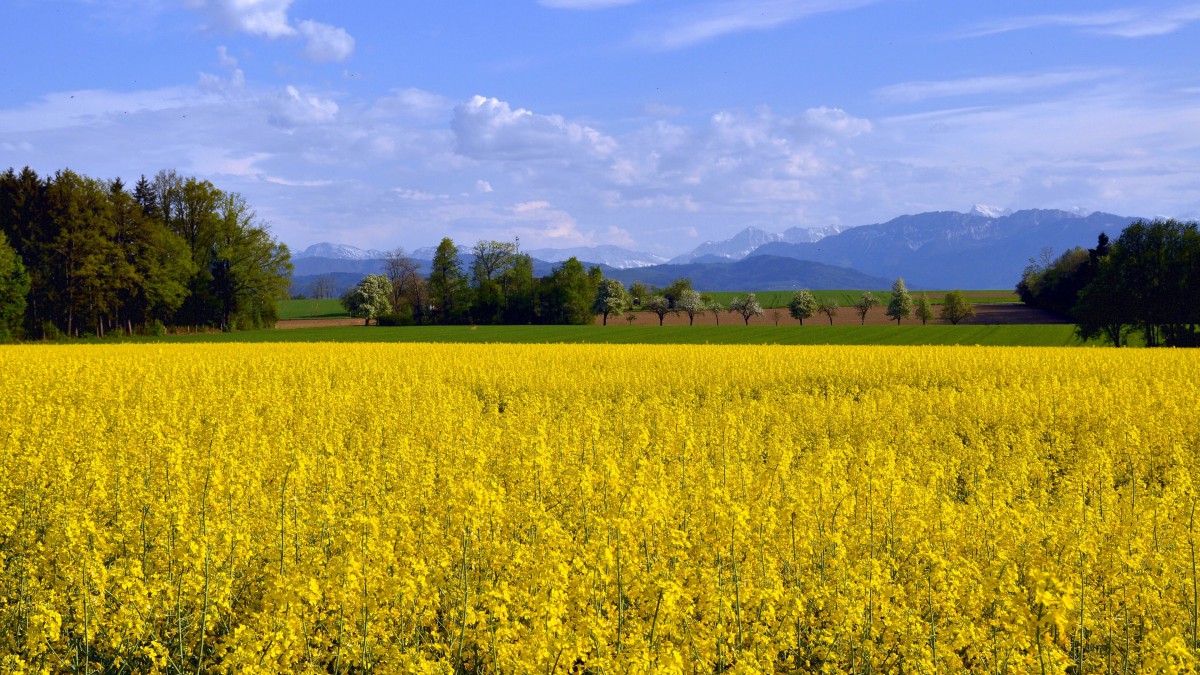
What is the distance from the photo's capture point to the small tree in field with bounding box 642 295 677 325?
118812 millimetres

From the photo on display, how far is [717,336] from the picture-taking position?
67312 mm

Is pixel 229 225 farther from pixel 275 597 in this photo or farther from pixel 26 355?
pixel 275 597

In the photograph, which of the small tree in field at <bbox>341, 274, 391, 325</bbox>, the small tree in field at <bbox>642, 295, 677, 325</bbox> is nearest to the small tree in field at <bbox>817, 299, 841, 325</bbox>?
the small tree in field at <bbox>642, 295, 677, 325</bbox>

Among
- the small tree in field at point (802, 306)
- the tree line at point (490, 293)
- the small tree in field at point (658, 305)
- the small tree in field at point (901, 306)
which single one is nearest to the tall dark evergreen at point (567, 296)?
the tree line at point (490, 293)

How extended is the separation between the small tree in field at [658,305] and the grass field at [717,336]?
135ft

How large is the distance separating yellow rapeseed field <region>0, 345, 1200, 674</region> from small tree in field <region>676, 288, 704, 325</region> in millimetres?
102872

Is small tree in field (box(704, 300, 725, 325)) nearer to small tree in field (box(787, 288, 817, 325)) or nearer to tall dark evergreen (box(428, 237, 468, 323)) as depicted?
small tree in field (box(787, 288, 817, 325))

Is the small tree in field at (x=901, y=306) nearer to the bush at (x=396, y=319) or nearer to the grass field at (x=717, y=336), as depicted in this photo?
the grass field at (x=717, y=336)

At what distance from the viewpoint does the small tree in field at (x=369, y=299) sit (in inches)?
3930

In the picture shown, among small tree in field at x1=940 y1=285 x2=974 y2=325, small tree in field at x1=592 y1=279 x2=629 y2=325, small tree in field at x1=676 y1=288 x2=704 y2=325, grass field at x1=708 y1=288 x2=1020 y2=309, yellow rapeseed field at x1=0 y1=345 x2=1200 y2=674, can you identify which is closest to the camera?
yellow rapeseed field at x1=0 y1=345 x2=1200 y2=674

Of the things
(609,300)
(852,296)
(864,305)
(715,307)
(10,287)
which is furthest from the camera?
(852,296)

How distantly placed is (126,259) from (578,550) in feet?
228

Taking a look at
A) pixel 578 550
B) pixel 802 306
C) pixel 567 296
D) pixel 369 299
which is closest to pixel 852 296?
pixel 802 306

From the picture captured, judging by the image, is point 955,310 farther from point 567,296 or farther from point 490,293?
point 490,293
